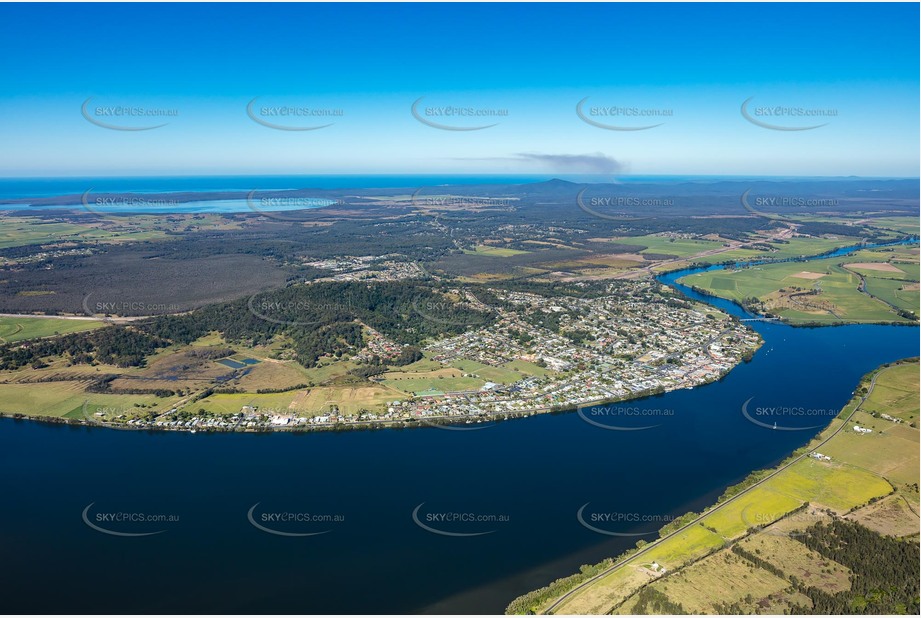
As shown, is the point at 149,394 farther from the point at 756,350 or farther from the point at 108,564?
the point at 756,350

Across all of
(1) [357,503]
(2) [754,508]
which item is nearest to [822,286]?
(2) [754,508]

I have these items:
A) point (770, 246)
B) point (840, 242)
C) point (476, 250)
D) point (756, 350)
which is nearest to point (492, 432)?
point (756, 350)

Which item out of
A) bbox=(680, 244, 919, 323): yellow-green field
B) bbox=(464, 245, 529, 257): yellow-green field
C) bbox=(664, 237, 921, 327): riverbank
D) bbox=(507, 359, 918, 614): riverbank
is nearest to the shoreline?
bbox=(507, 359, 918, 614): riverbank

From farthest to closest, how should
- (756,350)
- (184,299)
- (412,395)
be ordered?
(184,299) < (756,350) < (412,395)

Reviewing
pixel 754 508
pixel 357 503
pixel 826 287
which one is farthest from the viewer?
pixel 826 287

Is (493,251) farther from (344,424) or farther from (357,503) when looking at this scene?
(357,503)

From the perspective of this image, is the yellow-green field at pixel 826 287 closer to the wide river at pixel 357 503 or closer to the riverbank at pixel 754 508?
the wide river at pixel 357 503

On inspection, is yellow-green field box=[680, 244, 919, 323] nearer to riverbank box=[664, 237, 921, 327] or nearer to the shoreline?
riverbank box=[664, 237, 921, 327]

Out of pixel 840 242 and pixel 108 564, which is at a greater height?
pixel 840 242

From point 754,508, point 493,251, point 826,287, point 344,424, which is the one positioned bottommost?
point 754,508
